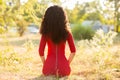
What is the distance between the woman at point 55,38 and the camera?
19.9 feet

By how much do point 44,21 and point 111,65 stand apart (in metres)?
1.97

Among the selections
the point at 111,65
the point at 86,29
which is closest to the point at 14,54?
the point at 111,65

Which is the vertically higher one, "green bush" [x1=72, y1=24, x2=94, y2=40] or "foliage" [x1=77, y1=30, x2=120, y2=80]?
"foliage" [x1=77, y1=30, x2=120, y2=80]

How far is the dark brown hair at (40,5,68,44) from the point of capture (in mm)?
6062

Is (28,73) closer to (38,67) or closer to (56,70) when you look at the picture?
(56,70)

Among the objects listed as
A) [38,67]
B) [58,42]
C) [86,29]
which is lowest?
[86,29]

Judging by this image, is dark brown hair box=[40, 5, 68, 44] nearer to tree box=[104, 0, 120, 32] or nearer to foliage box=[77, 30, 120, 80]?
foliage box=[77, 30, 120, 80]

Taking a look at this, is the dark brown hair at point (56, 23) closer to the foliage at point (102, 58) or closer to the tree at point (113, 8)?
the foliage at point (102, 58)

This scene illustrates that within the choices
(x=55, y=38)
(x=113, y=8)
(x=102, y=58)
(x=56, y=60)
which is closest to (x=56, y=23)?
(x=55, y=38)

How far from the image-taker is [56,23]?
607 cm

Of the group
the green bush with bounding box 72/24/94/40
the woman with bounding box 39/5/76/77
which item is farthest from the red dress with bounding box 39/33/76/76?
the green bush with bounding box 72/24/94/40

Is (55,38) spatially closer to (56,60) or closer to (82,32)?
(56,60)

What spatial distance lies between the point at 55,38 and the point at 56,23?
23 centimetres

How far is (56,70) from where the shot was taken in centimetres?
618
